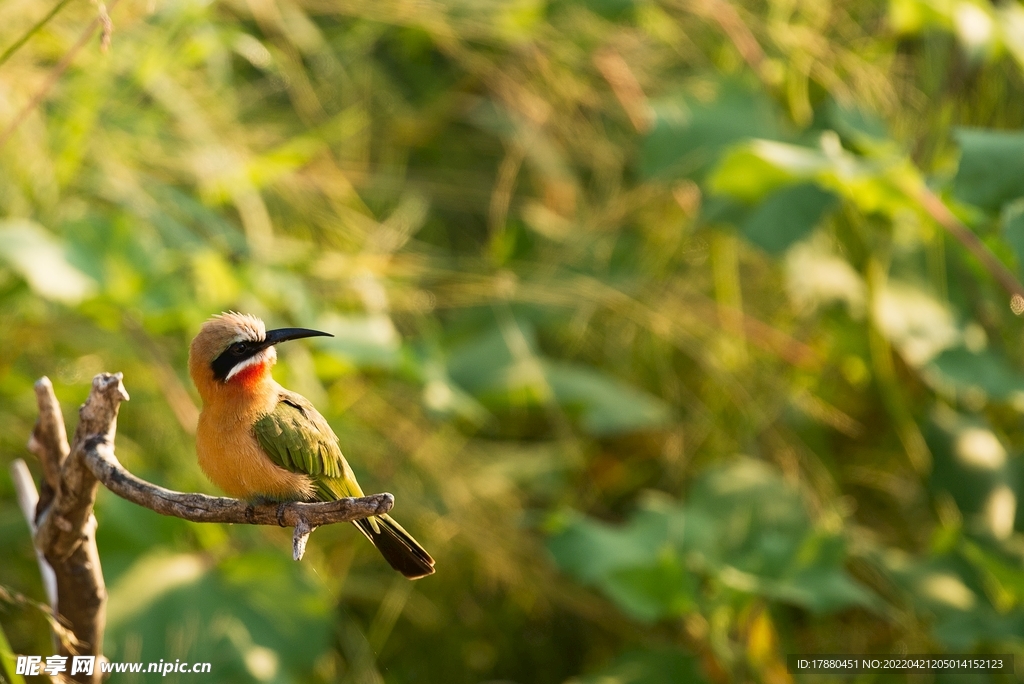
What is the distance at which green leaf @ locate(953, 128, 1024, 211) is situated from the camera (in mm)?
1412

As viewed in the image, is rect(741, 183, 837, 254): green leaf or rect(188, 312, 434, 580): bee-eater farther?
rect(741, 183, 837, 254): green leaf

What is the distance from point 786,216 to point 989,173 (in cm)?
67

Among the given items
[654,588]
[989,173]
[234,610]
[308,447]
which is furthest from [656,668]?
[308,447]

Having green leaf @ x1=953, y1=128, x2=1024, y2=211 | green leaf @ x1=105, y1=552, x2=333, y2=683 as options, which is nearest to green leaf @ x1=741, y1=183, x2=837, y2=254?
green leaf @ x1=953, y1=128, x2=1024, y2=211

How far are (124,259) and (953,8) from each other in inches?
61.1

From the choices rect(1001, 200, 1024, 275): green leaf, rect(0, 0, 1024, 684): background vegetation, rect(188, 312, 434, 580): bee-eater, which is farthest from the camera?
rect(0, 0, 1024, 684): background vegetation

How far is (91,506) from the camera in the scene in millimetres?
841

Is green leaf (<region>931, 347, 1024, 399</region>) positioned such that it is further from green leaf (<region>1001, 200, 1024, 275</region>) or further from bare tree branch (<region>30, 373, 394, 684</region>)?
bare tree branch (<region>30, 373, 394, 684</region>)

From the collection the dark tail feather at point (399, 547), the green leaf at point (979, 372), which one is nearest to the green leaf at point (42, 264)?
the dark tail feather at point (399, 547)

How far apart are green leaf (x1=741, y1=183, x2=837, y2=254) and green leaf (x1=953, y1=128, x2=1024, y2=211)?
62cm

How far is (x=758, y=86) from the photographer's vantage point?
7.98ft

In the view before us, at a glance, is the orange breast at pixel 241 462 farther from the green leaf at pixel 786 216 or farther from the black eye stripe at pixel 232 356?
the green leaf at pixel 786 216

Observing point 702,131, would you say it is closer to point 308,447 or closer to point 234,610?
point 234,610

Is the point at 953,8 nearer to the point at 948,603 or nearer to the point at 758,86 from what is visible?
the point at 758,86
